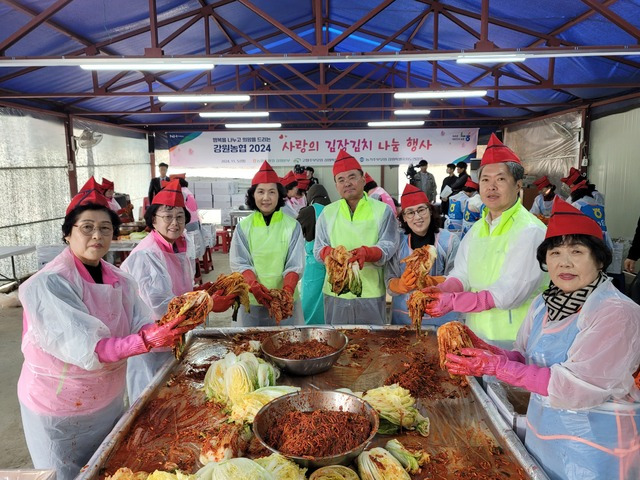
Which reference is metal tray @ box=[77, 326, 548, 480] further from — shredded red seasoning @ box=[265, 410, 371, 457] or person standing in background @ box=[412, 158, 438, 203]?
person standing in background @ box=[412, 158, 438, 203]

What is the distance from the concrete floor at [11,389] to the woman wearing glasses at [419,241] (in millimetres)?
3414

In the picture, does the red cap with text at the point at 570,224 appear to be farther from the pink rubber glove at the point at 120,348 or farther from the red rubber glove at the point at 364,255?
the pink rubber glove at the point at 120,348

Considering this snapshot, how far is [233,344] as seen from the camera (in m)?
3.19

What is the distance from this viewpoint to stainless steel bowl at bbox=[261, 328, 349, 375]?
251 cm

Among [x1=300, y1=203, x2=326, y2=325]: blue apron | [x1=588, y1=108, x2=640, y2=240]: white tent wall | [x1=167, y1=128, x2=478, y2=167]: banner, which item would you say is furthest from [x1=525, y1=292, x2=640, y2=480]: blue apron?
[x1=167, y1=128, x2=478, y2=167]: banner

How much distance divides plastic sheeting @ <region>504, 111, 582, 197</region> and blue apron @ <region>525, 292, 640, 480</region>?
11.1 meters

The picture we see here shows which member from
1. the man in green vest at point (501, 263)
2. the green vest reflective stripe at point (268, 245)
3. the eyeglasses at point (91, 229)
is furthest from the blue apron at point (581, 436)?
the green vest reflective stripe at point (268, 245)

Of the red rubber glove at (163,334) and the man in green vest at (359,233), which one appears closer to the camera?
the red rubber glove at (163,334)

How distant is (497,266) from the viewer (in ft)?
9.16

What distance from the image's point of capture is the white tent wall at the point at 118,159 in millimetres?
12391

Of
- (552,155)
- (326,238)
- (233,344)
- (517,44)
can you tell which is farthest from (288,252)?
(552,155)

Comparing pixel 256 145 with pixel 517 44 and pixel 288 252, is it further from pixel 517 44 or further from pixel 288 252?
pixel 288 252

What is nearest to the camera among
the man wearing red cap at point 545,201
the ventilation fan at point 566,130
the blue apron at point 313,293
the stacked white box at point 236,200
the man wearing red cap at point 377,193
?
the blue apron at point 313,293

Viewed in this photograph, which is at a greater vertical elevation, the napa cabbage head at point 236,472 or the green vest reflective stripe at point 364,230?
the green vest reflective stripe at point 364,230
